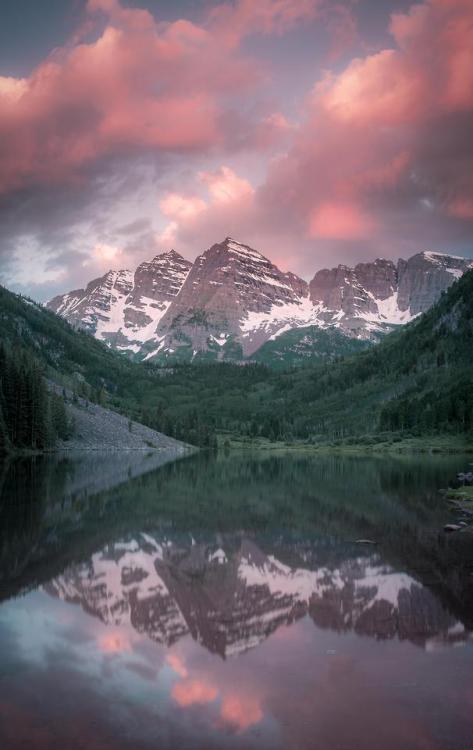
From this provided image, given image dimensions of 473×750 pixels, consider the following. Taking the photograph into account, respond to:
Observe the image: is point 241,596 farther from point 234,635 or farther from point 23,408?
point 23,408

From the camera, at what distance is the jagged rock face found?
19.5 meters

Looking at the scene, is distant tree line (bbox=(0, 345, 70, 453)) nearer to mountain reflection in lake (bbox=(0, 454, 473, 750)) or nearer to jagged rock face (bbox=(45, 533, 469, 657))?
mountain reflection in lake (bbox=(0, 454, 473, 750))

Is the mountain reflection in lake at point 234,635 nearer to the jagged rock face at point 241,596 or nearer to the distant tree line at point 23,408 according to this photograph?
the jagged rock face at point 241,596

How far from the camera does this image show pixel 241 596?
76.8 ft

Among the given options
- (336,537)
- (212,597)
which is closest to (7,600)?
(212,597)

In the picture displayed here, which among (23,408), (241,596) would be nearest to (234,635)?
(241,596)

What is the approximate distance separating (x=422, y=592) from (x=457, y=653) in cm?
632

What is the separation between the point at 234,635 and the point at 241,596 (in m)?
4.58

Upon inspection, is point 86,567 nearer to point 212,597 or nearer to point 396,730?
point 212,597

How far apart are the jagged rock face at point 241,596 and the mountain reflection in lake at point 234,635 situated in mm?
94

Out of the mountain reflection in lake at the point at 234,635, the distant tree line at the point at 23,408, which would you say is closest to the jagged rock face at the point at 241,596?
the mountain reflection in lake at the point at 234,635

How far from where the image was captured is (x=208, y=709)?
13875 millimetres

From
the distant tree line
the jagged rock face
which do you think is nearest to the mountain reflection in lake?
the jagged rock face

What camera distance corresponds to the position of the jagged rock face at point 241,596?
19.5 metres
